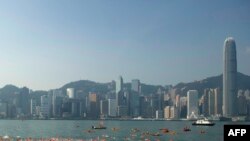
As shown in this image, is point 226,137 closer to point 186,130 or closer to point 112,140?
point 112,140

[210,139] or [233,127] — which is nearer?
[233,127]

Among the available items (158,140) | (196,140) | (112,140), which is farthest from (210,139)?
(112,140)

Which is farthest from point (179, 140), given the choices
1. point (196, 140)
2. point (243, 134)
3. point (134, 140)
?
point (243, 134)

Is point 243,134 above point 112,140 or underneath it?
above

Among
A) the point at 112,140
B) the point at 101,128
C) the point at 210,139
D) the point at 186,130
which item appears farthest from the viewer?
the point at 101,128

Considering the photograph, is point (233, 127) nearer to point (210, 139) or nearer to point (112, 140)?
point (112, 140)

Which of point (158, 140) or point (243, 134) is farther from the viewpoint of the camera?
point (158, 140)

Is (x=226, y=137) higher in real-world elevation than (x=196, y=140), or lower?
higher

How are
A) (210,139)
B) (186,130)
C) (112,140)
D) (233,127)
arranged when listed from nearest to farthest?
(233,127) → (112,140) → (210,139) → (186,130)

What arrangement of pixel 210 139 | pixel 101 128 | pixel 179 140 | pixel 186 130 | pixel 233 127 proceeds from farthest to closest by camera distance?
pixel 101 128, pixel 186 130, pixel 210 139, pixel 179 140, pixel 233 127
